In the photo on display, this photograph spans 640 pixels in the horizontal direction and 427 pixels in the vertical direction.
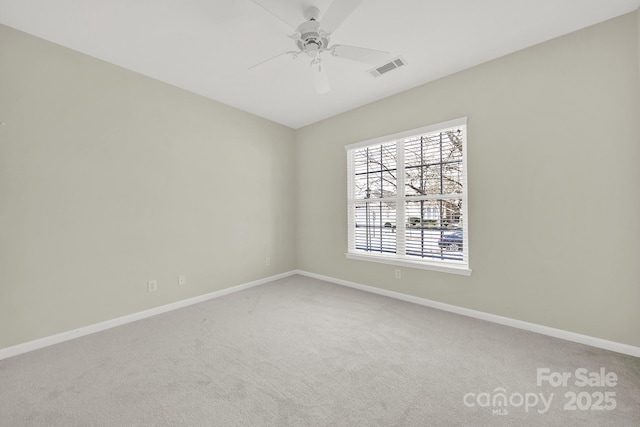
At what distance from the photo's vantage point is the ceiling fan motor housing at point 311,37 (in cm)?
192

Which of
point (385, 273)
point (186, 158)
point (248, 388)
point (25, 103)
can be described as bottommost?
point (248, 388)

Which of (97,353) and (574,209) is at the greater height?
(574,209)

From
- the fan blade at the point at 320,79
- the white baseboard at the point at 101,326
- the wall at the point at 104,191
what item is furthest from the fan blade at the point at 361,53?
the white baseboard at the point at 101,326

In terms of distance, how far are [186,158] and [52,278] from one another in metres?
1.75

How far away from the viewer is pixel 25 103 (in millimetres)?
2191

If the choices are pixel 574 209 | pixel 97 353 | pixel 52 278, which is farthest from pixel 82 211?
pixel 574 209

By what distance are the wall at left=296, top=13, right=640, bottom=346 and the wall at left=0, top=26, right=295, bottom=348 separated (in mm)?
2763

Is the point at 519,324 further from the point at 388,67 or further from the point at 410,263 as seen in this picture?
the point at 388,67

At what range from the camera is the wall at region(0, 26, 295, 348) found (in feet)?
7.07

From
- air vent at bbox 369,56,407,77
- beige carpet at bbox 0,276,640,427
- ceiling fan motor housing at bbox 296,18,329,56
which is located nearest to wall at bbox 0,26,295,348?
beige carpet at bbox 0,276,640,427

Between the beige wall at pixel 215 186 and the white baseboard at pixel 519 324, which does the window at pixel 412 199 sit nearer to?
the beige wall at pixel 215 186

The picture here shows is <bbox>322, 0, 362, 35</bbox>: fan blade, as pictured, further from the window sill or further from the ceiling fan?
the window sill

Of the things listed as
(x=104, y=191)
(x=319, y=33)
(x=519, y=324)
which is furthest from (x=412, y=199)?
(x=104, y=191)

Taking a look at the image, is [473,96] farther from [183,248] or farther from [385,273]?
[183,248]
